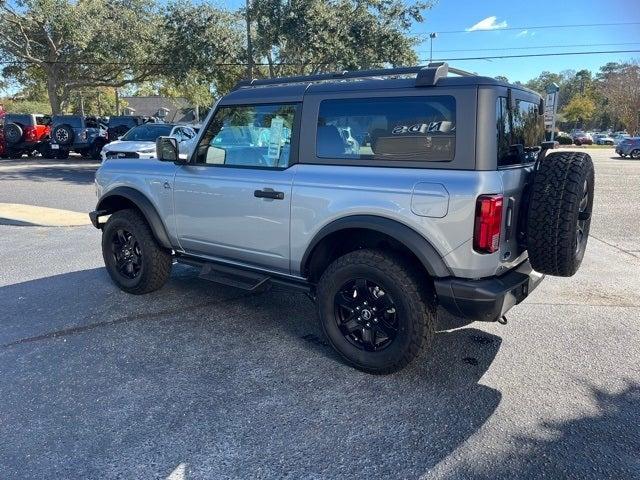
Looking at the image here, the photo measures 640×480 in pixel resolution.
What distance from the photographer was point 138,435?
2637 mm

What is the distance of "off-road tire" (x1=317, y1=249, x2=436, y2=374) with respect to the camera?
3.03m

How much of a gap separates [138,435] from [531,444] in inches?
84.4

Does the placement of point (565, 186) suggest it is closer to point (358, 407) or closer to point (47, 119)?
point (358, 407)

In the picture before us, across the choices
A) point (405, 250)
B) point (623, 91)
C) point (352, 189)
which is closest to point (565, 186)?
point (405, 250)

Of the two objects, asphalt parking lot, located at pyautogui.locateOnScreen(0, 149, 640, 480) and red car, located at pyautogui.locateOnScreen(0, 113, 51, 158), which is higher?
red car, located at pyautogui.locateOnScreen(0, 113, 51, 158)

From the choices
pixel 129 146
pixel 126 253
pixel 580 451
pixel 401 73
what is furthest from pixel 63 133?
pixel 580 451

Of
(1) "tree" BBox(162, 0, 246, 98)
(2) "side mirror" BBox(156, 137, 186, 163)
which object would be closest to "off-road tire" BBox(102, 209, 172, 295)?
(2) "side mirror" BBox(156, 137, 186, 163)

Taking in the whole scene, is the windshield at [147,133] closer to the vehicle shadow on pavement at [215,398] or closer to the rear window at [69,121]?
the rear window at [69,121]

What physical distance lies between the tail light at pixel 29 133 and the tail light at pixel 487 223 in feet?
80.4

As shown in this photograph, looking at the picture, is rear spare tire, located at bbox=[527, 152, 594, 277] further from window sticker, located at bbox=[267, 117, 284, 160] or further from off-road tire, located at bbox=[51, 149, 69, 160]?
off-road tire, located at bbox=[51, 149, 69, 160]

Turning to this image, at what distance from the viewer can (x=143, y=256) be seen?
4516 mm

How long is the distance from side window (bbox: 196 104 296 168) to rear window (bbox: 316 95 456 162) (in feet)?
1.14

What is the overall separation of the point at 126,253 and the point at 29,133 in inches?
843

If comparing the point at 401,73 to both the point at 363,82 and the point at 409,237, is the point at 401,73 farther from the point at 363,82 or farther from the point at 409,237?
the point at 409,237
